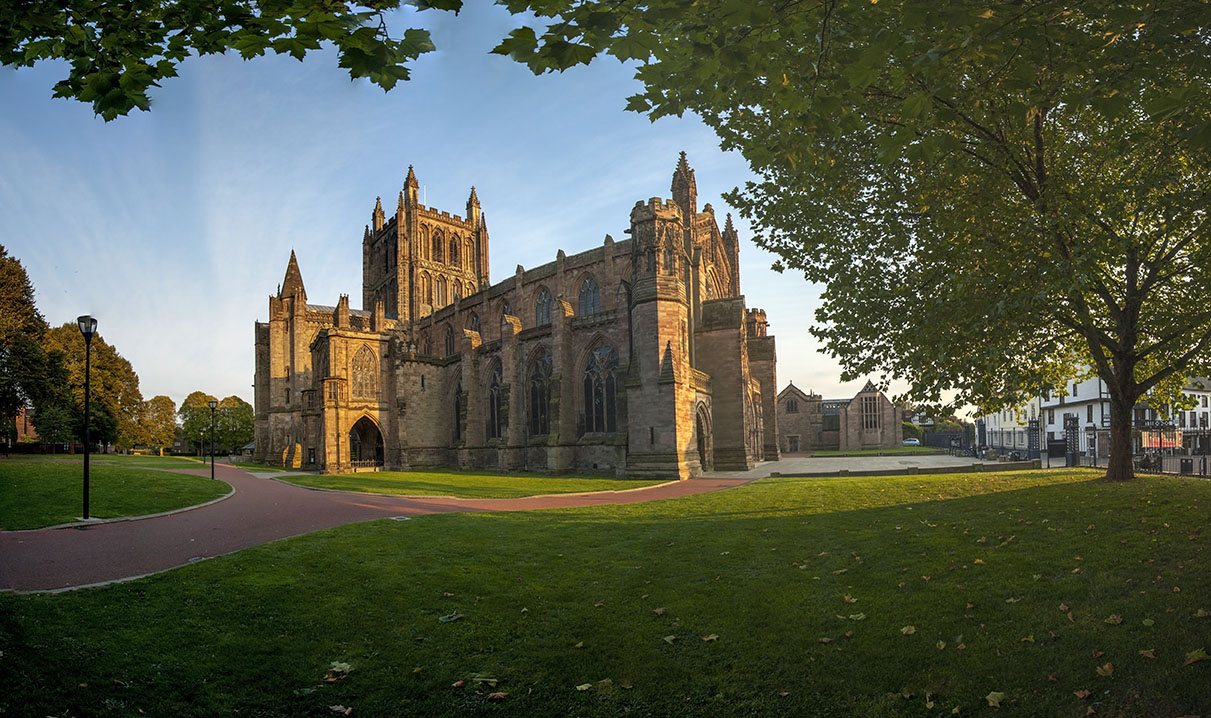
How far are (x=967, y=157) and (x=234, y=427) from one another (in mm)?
100835

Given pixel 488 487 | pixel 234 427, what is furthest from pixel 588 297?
pixel 234 427

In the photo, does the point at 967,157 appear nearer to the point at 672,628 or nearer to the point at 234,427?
the point at 672,628

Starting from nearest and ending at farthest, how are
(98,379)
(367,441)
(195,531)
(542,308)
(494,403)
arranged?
(195,531) < (494,403) < (542,308) < (367,441) < (98,379)

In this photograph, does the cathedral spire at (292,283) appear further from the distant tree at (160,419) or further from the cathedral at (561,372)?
the distant tree at (160,419)

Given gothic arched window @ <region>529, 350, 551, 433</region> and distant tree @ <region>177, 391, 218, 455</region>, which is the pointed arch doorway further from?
distant tree @ <region>177, 391, 218, 455</region>

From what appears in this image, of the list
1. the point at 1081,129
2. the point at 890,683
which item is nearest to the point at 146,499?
the point at 890,683

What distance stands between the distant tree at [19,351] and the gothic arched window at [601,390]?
1321 inches

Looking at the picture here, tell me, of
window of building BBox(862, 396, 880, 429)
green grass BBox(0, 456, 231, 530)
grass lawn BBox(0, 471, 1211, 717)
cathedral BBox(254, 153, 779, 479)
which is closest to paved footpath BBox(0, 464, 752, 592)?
green grass BBox(0, 456, 231, 530)

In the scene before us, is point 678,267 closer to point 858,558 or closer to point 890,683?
point 858,558

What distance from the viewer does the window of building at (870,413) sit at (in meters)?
85.5

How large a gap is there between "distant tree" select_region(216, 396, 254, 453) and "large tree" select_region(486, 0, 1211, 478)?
94778 mm

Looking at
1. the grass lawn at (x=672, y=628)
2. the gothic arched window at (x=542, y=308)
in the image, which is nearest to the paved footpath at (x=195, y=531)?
the grass lawn at (x=672, y=628)

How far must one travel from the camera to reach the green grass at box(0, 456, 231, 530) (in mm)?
15547

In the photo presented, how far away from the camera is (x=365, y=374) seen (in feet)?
162
